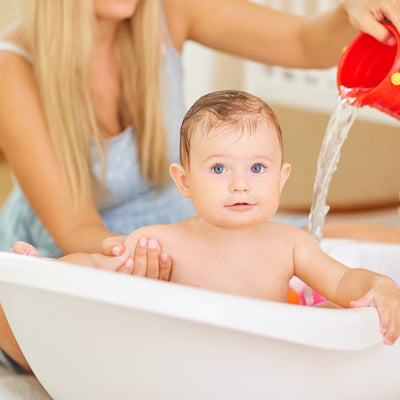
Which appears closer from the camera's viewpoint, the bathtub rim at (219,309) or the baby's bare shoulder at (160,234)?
the bathtub rim at (219,309)

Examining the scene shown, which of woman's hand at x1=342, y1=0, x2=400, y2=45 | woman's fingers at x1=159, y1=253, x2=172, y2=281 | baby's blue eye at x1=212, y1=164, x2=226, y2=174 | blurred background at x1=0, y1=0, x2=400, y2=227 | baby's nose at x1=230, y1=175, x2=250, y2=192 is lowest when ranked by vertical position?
blurred background at x1=0, y1=0, x2=400, y2=227

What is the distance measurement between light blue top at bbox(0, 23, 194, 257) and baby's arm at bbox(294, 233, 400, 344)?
58 cm

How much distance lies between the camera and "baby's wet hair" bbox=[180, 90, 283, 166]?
2.61ft

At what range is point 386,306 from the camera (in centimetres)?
70

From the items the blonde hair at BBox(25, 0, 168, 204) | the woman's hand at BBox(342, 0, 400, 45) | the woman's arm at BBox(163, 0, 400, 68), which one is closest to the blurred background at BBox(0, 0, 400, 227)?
the woman's arm at BBox(163, 0, 400, 68)

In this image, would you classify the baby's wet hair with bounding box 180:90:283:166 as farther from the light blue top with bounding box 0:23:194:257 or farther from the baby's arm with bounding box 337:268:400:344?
the light blue top with bounding box 0:23:194:257

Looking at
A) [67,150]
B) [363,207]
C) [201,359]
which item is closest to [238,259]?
[201,359]

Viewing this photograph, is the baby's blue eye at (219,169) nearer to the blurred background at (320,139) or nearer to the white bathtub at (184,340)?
the white bathtub at (184,340)

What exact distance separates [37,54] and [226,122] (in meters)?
0.60

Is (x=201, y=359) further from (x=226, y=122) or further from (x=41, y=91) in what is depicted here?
(x=41, y=91)

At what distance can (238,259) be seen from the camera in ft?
2.83

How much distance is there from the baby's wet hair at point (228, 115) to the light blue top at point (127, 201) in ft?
1.83

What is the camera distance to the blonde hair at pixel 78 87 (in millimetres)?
1257

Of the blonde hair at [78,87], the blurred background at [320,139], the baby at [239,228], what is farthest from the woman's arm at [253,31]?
the blurred background at [320,139]
